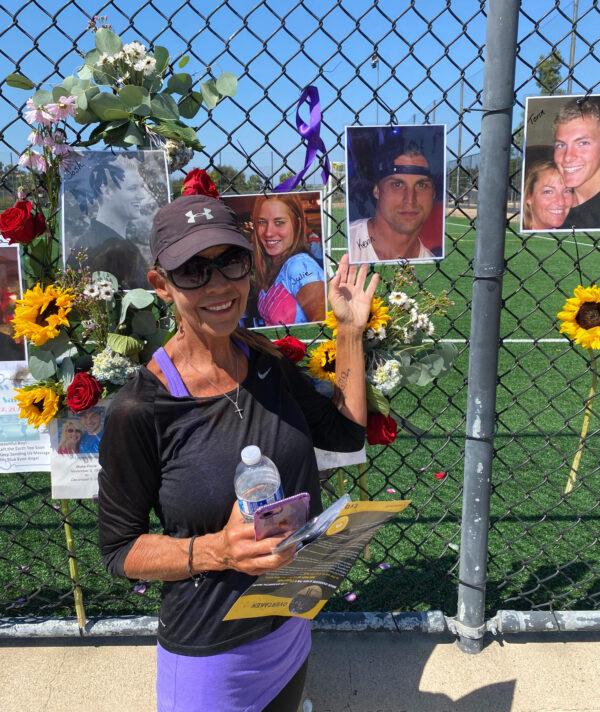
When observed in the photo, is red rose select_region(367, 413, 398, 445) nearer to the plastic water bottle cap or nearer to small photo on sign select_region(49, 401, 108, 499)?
the plastic water bottle cap

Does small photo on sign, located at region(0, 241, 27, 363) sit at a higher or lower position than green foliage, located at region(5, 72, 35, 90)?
lower

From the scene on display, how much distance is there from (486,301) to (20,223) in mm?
1492

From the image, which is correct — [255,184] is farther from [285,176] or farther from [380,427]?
[380,427]

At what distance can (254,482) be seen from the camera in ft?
4.66

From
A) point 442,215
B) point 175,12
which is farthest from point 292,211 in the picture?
Result: point 175,12

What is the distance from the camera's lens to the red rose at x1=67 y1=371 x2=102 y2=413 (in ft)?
6.05

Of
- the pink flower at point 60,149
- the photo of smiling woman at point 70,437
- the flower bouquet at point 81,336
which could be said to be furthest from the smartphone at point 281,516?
the pink flower at point 60,149

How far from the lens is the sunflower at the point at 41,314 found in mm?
1799

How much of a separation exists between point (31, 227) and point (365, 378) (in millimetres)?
1098

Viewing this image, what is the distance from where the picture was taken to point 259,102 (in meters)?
2.03

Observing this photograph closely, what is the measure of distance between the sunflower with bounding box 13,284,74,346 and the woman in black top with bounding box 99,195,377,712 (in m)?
0.43

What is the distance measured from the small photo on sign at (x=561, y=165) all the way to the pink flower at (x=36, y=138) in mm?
1542

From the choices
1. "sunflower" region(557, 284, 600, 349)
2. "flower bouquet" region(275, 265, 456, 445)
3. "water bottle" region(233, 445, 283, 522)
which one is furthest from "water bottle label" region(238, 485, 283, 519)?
"sunflower" region(557, 284, 600, 349)

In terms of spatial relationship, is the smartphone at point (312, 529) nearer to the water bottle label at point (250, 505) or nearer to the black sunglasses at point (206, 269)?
the water bottle label at point (250, 505)
